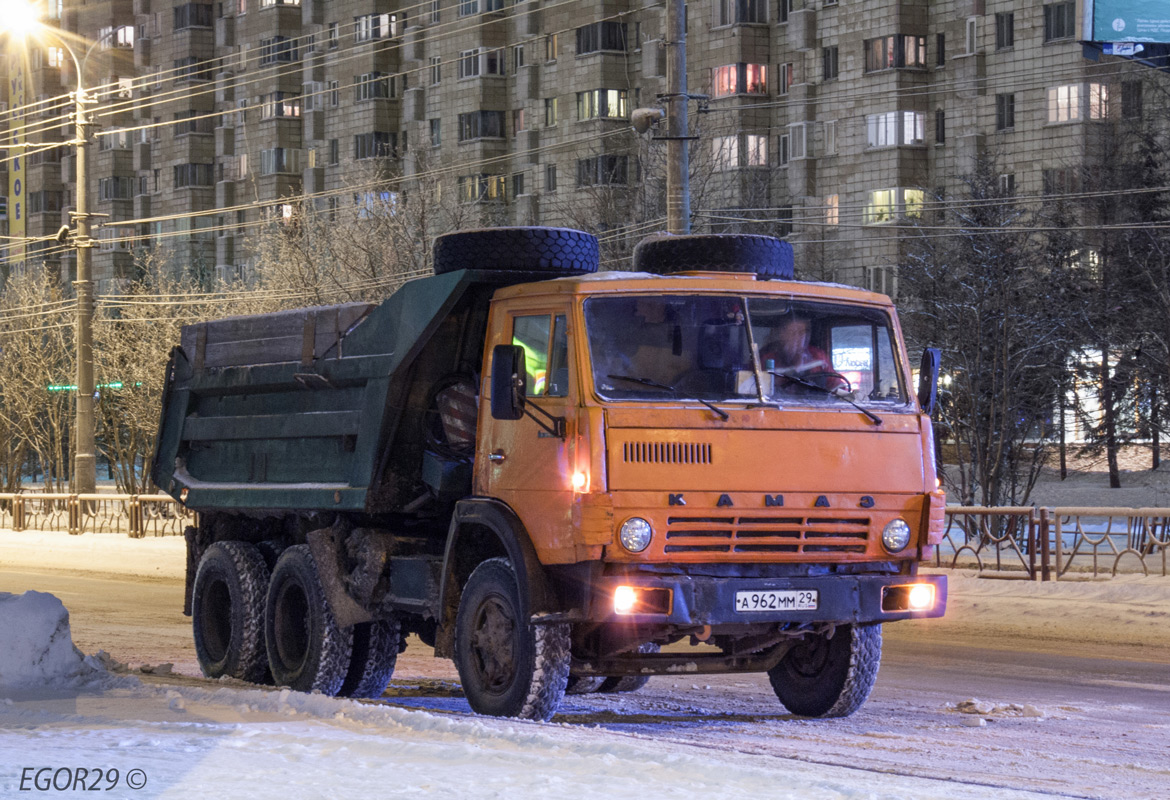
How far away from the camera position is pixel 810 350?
9.58 meters

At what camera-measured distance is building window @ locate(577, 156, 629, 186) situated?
52969 mm

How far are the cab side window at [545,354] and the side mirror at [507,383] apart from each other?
0.34 ft

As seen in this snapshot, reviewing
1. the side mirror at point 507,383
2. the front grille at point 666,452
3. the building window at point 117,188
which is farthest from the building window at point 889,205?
the building window at point 117,188

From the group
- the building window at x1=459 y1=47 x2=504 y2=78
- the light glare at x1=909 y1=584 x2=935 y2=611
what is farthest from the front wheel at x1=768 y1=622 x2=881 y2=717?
the building window at x1=459 y1=47 x2=504 y2=78

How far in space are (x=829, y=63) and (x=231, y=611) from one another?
44166 mm

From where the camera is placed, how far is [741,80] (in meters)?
55.1

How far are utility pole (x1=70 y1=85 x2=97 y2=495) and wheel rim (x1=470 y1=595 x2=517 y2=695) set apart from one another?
959 inches

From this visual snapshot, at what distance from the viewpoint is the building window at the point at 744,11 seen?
55.3 meters

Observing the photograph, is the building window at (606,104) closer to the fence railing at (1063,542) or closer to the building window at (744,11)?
the building window at (744,11)

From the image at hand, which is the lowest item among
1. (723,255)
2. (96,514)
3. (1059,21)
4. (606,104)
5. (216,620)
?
(96,514)

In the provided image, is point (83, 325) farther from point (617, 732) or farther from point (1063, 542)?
point (617, 732)

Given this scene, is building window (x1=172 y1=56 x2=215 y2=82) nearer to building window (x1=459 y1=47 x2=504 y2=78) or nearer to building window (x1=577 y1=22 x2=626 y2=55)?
building window (x1=459 y1=47 x2=504 y2=78)

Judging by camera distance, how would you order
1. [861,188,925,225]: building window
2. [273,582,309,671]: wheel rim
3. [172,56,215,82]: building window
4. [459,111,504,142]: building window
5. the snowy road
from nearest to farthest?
the snowy road → [273,582,309,671]: wheel rim → [861,188,925,225]: building window → [459,111,504,142]: building window → [172,56,215,82]: building window

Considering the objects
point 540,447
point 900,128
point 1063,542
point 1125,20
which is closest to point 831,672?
point 540,447
